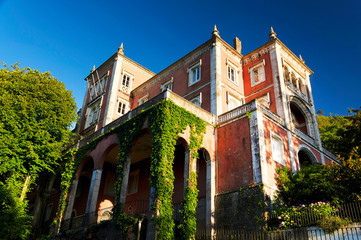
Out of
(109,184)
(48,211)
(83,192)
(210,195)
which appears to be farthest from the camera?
(48,211)

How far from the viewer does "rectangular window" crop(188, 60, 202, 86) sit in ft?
77.0

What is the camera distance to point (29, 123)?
20578 millimetres

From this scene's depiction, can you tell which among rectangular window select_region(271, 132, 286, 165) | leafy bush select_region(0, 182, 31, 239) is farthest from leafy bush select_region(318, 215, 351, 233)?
leafy bush select_region(0, 182, 31, 239)

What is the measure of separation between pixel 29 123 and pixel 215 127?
1269cm

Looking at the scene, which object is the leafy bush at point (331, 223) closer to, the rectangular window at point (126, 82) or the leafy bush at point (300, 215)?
the leafy bush at point (300, 215)

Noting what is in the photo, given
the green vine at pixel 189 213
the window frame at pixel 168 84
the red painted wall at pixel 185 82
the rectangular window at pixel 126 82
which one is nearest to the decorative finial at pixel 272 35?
the red painted wall at pixel 185 82

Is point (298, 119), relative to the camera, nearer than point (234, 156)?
No

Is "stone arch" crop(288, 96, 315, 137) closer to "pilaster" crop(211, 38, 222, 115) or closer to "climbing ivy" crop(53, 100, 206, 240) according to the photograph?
"pilaster" crop(211, 38, 222, 115)

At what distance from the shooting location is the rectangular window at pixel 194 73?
23.5 metres

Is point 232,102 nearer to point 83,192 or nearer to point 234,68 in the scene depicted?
point 234,68

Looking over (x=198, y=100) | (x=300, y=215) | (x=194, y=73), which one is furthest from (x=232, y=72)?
(x=300, y=215)

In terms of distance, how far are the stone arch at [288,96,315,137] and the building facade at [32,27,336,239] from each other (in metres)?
0.08

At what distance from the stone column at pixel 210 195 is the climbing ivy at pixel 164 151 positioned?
1.49m

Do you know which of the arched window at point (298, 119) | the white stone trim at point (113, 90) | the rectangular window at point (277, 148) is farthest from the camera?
the white stone trim at point (113, 90)
